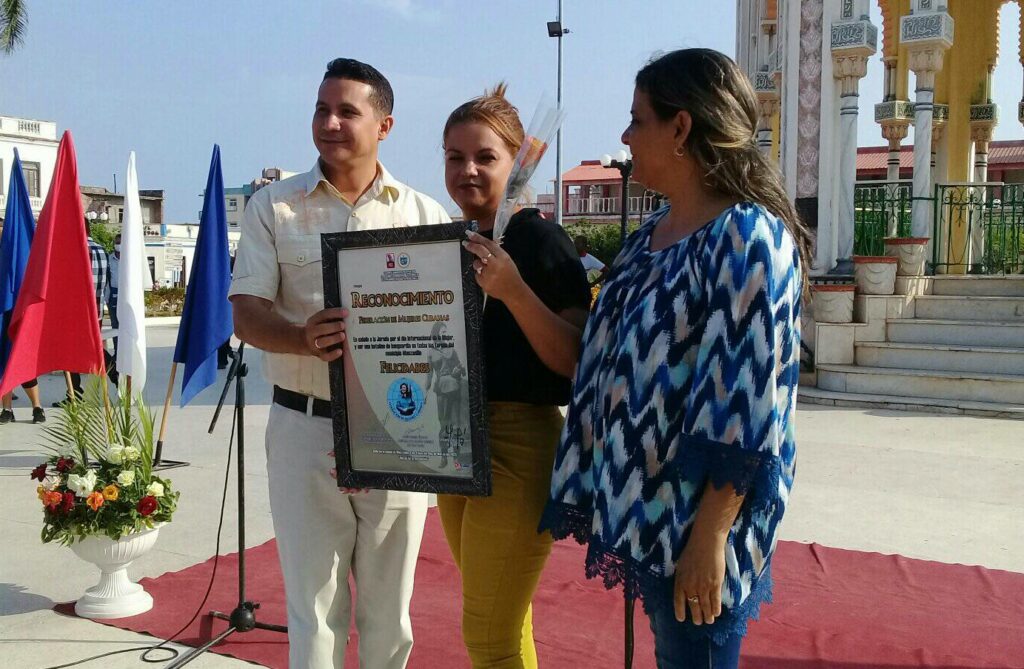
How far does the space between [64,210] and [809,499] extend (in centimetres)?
485

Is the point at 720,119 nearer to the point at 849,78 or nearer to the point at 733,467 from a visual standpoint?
the point at 733,467

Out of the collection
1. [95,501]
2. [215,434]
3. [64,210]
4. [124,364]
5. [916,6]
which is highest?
[916,6]

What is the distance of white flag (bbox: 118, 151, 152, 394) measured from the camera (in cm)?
560

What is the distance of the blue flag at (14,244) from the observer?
296 inches

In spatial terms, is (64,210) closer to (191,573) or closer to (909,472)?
(191,573)

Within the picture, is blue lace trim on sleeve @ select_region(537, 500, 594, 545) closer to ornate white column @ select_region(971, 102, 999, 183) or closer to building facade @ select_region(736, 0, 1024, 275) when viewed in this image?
building facade @ select_region(736, 0, 1024, 275)

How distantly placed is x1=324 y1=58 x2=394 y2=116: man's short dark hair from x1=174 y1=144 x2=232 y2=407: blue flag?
322 cm

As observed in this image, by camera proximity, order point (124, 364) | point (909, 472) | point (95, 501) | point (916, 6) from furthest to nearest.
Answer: point (916, 6) < point (909, 472) < point (124, 364) < point (95, 501)

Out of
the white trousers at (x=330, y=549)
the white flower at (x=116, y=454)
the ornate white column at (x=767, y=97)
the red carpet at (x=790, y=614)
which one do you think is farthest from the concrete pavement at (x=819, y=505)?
the ornate white column at (x=767, y=97)

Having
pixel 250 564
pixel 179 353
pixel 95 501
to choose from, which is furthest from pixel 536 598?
pixel 179 353

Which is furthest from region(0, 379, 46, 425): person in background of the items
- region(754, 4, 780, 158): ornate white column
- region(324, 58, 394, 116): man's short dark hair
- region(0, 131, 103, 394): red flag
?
region(754, 4, 780, 158): ornate white column

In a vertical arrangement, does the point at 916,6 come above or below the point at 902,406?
above

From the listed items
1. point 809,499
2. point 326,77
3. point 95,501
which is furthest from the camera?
point 809,499

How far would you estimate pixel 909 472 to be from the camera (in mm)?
6934
